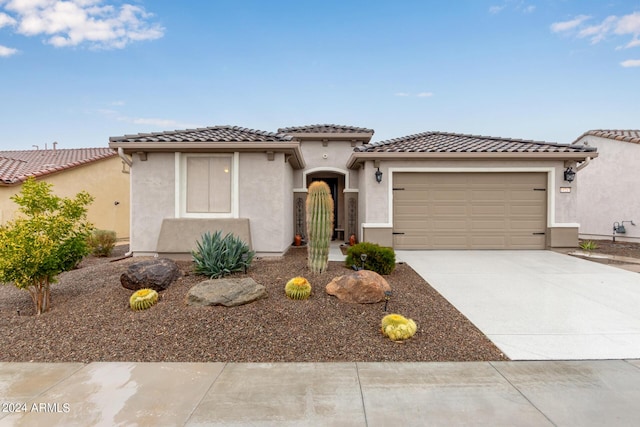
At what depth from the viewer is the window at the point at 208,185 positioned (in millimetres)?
8906

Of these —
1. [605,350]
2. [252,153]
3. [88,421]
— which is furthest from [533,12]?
[88,421]

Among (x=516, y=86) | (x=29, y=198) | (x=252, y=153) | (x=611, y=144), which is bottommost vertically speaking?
(x=29, y=198)

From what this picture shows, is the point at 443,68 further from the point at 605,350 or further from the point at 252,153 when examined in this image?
the point at 605,350

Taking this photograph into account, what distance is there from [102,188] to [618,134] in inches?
969

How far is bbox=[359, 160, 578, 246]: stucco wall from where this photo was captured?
33.3 feet

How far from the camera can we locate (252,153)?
8.91 meters

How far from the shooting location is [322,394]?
2771mm

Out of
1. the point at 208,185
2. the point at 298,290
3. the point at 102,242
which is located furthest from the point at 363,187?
the point at 102,242

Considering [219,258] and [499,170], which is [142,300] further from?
[499,170]

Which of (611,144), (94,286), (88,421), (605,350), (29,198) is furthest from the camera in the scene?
(611,144)

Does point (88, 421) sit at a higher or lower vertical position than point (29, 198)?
lower

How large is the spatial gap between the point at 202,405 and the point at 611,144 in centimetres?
1876

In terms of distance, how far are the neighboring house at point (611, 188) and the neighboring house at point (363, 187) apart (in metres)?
5.35

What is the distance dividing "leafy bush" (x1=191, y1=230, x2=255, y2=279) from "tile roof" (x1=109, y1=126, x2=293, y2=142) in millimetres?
3418
